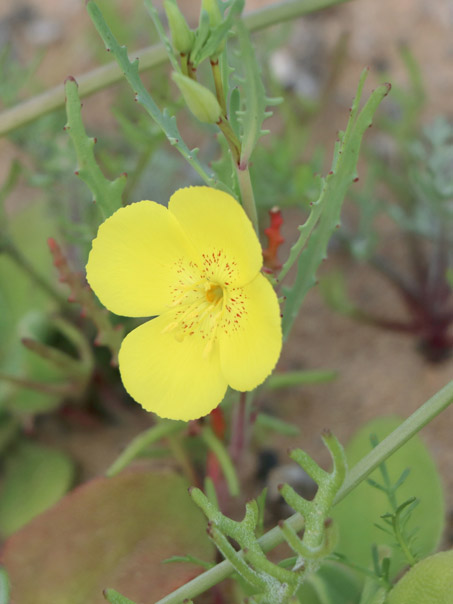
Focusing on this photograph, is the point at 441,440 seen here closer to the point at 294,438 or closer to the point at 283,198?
the point at 294,438

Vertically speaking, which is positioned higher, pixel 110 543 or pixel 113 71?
pixel 113 71

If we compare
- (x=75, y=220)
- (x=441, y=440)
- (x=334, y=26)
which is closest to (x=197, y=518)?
(x=441, y=440)

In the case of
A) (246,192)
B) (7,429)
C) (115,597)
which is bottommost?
(115,597)

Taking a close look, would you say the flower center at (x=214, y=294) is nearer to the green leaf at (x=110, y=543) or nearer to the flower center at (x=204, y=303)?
the flower center at (x=204, y=303)

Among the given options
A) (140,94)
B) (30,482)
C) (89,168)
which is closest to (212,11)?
(140,94)

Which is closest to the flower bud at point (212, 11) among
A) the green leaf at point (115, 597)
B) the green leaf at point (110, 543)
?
the green leaf at point (115, 597)

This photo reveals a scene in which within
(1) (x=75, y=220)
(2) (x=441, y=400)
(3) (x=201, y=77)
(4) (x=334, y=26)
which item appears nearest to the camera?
(2) (x=441, y=400)

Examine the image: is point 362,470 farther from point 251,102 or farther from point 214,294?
point 251,102
